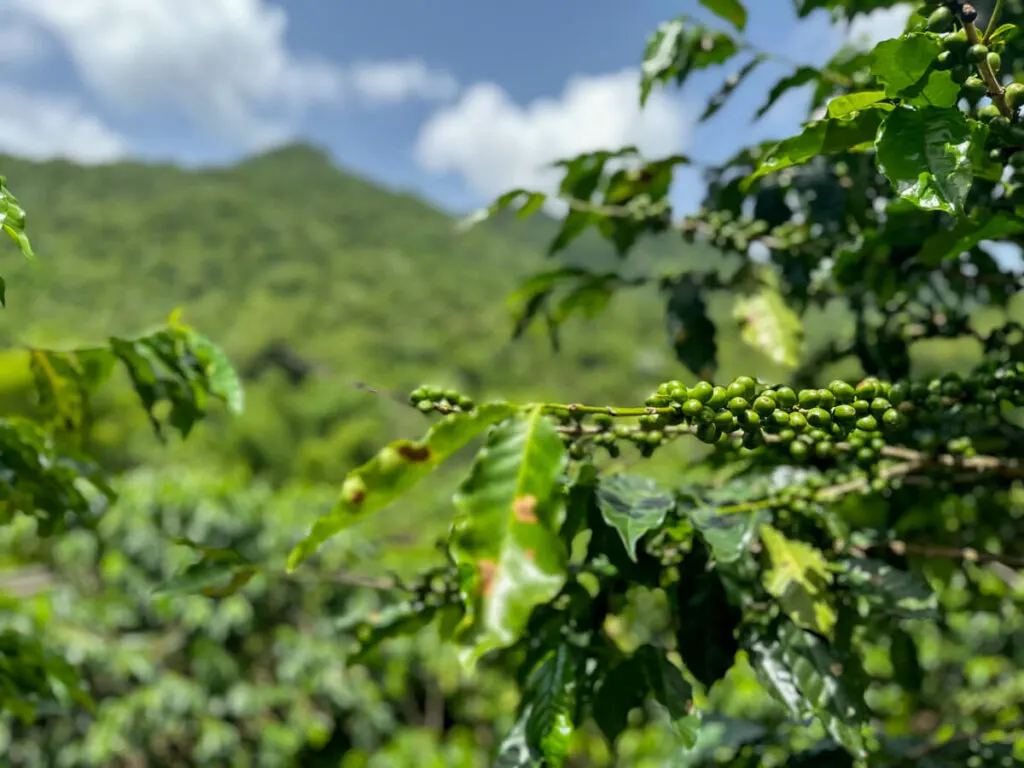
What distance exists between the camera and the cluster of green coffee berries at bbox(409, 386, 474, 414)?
0.85 m

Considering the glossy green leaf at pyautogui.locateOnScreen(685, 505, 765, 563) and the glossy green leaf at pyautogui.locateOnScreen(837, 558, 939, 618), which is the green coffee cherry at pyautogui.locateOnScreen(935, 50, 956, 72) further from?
the glossy green leaf at pyautogui.locateOnScreen(837, 558, 939, 618)

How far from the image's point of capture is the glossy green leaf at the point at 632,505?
2.80ft

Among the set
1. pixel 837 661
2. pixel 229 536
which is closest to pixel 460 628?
pixel 837 661

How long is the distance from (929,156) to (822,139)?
15 cm

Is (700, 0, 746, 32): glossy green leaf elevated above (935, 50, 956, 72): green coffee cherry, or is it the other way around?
(700, 0, 746, 32): glossy green leaf

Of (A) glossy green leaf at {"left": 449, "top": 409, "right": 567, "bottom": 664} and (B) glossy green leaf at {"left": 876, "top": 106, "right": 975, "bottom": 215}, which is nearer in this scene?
(A) glossy green leaf at {"left": 449, "top": 409, "right": 567, "bottom": 664}

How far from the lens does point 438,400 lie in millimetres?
861

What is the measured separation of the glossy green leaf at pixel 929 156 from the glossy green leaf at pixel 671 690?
0.68 meters

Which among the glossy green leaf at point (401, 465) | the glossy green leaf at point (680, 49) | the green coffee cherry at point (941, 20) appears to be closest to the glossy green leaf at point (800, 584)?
the glossy green leaf at point (401, 465)

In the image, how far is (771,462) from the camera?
4.59ft

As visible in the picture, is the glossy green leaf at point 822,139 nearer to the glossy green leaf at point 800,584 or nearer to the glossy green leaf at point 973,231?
the glossy green leaf at point 973,231

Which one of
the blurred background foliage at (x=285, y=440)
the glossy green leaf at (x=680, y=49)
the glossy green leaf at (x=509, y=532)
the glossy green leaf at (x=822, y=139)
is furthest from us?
the blurred background foliage at (x=285, y=440)

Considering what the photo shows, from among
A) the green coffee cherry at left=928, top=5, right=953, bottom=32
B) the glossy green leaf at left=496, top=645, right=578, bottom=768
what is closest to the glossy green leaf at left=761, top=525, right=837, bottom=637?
the glossy green leaf at left=496, top=645, right=578, bottom=768

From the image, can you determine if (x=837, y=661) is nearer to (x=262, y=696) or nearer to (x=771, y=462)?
(x=771, y=462)
